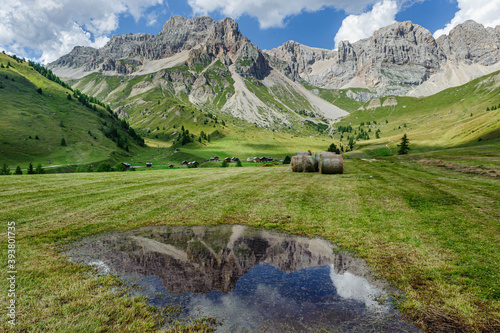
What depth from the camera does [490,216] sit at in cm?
1296

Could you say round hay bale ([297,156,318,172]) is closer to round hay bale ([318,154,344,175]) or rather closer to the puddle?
round hay bale ([318,154,344,175])

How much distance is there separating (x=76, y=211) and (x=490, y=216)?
26.3 metres

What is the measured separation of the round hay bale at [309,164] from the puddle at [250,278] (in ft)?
80.8

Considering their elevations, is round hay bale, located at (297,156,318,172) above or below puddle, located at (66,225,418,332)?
above

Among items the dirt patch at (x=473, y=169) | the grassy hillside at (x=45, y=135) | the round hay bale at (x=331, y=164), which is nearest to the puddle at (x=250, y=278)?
the round hay bale at (x=331, y=164)

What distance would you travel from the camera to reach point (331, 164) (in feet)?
104

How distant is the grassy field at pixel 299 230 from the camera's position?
6074mm

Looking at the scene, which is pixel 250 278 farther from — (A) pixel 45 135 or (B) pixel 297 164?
(A) pixel 45 135

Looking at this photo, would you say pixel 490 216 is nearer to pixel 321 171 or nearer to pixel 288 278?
pixel 288 278

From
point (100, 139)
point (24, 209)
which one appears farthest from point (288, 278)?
point (100, 139)

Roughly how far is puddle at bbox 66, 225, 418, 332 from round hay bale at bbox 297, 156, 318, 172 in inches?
969

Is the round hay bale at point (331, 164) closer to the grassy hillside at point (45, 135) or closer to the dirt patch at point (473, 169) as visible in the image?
the dirt patch at point (473, 169)

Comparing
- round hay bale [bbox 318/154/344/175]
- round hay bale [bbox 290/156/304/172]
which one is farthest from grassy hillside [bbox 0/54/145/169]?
round hay bale [bbox 318/154/344/175]

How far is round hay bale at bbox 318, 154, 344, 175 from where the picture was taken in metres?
31.6
